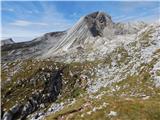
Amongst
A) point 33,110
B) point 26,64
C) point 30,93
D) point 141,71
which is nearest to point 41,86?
point 30,93

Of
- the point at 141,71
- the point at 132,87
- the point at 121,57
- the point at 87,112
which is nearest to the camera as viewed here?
the point at 87,112

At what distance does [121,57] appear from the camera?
470ft

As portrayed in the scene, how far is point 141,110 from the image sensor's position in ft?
144

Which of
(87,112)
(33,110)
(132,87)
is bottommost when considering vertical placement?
(33,110)

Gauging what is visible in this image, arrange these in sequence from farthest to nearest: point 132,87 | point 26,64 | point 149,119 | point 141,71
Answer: point 26,64 < point 141,71 < point 132,87 < point 149,119

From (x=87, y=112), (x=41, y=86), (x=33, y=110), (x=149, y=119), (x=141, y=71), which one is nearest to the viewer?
(x=149, y=119)

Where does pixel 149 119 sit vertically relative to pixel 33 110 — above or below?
above

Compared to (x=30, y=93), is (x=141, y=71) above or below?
above

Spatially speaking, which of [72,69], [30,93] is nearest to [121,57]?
[72,69]

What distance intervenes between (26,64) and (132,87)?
89.1 meters

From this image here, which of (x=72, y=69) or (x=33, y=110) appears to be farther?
(x=72, y=69)

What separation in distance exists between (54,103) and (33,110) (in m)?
9.31

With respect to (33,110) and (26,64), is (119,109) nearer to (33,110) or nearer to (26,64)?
(33,110)

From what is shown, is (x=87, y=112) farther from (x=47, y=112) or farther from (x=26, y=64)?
(x=26, y=64)
